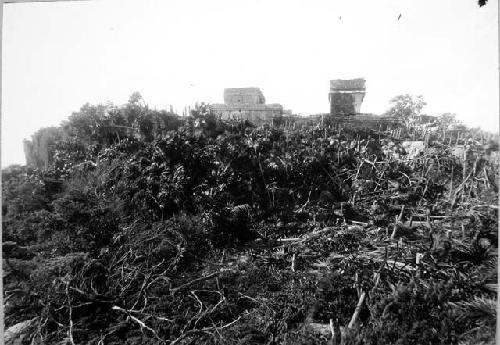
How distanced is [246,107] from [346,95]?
2.10 meters

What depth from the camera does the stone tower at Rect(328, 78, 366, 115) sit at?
5643 millimetres

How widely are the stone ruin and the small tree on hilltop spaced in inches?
90.4

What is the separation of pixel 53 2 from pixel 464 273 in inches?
277

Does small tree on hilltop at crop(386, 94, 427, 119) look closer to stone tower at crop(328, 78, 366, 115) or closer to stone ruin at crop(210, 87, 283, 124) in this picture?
stone tower at crop(328, 78, 366, 115)

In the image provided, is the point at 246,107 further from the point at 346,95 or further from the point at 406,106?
the point at 406,106

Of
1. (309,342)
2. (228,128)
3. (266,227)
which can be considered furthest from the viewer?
(228,128)

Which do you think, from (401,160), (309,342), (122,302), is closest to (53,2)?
Answer: (122,302)

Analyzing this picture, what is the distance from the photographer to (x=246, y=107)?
264 inches

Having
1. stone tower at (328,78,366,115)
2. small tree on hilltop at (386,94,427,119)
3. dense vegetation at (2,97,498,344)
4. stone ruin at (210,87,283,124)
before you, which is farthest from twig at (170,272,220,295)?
small tree on hilltop at (386,94,427,119)

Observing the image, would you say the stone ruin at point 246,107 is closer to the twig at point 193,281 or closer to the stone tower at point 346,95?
the stone tower at point 346,95

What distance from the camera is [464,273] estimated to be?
3.90 meters

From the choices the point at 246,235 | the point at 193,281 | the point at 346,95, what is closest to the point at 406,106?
the point at 346,95

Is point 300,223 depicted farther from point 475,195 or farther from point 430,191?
point 475,195

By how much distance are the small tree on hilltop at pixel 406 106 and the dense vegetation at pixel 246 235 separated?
0.35 metres
